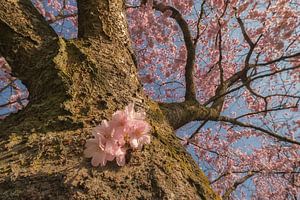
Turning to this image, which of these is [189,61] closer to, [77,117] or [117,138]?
[77,117]

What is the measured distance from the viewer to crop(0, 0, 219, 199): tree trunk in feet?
3.44

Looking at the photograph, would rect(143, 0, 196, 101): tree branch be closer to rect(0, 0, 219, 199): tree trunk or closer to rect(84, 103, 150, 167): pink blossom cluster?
rect(0, 0, 219, 199): tree trunk

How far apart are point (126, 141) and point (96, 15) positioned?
3.99ft

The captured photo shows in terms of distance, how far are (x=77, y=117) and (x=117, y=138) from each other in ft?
1.01

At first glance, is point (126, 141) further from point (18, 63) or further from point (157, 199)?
point (18, 63)

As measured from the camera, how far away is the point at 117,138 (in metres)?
1.12

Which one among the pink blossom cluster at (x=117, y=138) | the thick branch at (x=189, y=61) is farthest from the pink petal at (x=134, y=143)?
the thick branch at (x=189, y=61)

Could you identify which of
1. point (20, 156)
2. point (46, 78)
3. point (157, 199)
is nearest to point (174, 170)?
point (157, 199)

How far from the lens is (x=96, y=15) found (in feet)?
6.92

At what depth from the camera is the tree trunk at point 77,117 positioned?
1.05m

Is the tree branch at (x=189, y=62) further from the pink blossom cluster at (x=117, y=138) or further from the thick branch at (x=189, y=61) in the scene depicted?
the pink blossom cluster at (x=117, y=138)

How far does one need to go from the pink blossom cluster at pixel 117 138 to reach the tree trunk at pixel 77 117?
0.04m

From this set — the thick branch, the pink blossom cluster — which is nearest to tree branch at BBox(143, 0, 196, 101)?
the thick branch

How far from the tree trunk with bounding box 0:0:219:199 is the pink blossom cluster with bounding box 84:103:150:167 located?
1.7 inches
